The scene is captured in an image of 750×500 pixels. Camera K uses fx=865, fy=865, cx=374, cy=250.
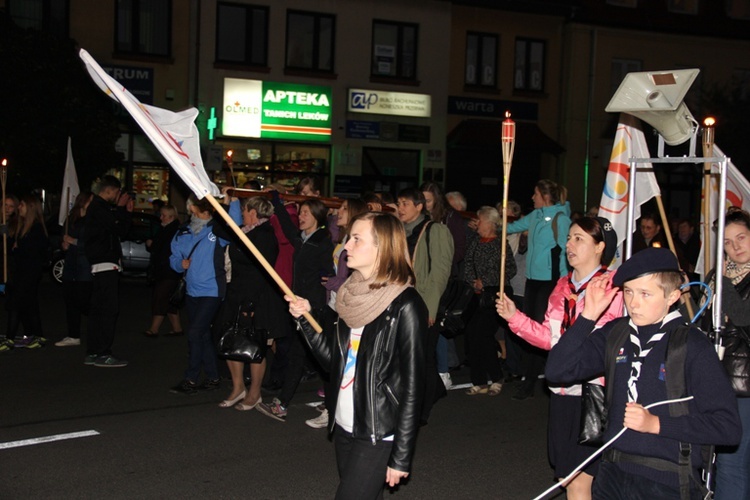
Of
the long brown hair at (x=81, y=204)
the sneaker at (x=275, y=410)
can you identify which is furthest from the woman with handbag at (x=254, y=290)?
the long brown hair at (x=81, y=204)

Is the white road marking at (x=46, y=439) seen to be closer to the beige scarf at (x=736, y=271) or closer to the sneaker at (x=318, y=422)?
the sneaker at (x=318, y=422)

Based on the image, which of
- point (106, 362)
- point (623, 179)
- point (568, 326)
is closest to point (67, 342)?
point (106, 362)

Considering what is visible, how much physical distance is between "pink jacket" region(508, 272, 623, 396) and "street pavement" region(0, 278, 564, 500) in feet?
5.86

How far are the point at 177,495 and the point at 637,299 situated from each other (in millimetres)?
3516

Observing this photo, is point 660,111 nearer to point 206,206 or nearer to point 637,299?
point 637,299

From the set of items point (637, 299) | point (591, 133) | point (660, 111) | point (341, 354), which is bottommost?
point (341, 354)

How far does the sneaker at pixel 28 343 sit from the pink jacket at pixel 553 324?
25.2 feet

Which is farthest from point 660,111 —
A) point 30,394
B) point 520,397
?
point 30,394

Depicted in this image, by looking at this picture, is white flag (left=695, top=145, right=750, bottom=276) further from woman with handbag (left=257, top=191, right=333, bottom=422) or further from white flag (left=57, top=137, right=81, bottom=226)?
white flag (left=57, top=137, right=81, bottom=226)

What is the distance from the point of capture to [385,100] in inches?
1021

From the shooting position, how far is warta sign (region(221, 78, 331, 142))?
79.8 feet

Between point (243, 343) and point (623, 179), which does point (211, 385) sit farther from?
point (623, 179)

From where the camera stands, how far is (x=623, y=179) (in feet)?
19.1

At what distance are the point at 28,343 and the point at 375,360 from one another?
775 cm
